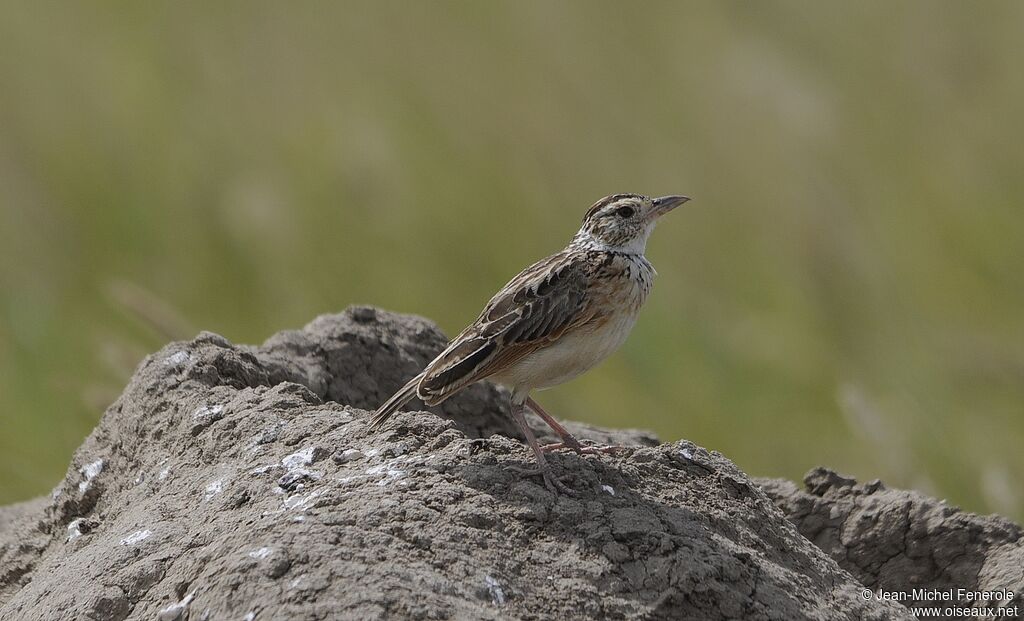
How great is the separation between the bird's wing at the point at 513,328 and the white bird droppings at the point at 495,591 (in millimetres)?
1127

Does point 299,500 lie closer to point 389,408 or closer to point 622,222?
point 389,408

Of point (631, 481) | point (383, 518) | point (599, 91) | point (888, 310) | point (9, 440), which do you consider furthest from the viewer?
point (599, 91)

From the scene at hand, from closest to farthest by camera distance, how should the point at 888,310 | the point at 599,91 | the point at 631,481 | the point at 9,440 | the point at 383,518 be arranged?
the point at 383,518
the point at 631,481
the point at 9,440
the point at 888,310
the point at 599,91

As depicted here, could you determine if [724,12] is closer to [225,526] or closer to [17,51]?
[17,51]

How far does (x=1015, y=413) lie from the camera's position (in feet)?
25.1

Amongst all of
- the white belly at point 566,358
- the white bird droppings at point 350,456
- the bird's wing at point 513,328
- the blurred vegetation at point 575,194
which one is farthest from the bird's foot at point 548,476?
the blurred vegetation at point 575,194

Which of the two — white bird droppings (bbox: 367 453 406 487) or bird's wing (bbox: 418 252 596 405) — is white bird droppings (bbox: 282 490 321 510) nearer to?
white bird droppings (bbox: 367 453 406 487)

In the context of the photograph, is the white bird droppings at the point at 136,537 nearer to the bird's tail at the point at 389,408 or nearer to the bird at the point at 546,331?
the bird's tail at the point at 389,408

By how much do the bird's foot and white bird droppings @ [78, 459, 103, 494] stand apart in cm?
181

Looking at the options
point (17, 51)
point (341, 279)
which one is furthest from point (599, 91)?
point (17, 51)

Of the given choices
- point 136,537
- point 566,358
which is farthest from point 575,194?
point 136,537

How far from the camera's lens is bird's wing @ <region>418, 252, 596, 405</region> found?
500 cm

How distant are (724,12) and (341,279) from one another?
127 inches

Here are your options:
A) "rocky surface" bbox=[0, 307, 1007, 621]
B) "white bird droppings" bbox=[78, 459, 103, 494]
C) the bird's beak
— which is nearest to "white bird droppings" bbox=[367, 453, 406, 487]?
→ "rocky surface" bbox=[0, 307, 1007, 621]
